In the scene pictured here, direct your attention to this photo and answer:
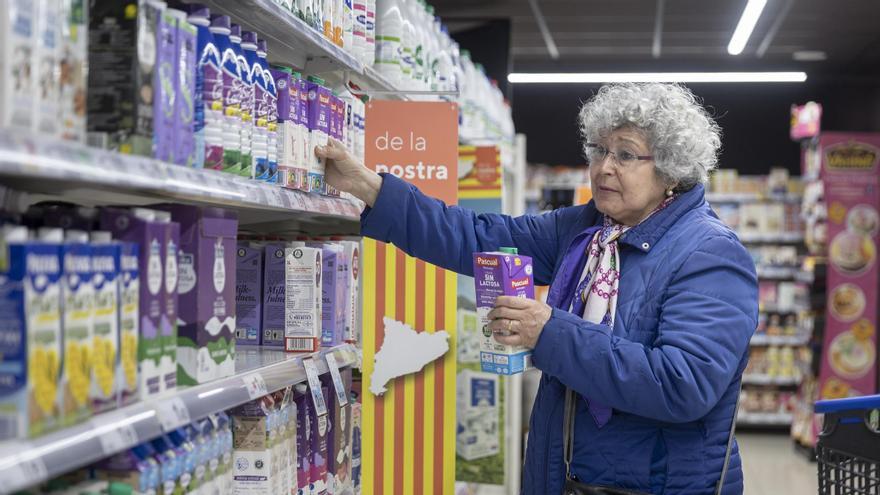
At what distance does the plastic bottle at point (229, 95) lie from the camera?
193 centimetres

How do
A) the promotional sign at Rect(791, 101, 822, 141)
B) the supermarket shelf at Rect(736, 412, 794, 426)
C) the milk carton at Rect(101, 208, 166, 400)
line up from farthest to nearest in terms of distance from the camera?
1. the supermarket shelf at Rect(736, 412, 794, 426)
2. the promotional sign at Rect(791, 101, 822, 141)
3. the milk carton at Rect(101, 208, 166, 400)

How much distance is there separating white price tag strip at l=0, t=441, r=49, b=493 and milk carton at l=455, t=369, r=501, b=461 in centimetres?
374

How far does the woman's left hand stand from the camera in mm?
2332

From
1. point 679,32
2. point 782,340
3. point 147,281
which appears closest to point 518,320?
point 147,281

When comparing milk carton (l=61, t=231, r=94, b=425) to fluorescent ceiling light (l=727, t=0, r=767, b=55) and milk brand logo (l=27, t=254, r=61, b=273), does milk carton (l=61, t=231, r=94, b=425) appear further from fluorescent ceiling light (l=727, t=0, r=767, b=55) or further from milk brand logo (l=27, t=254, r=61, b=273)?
fluorescent ceiling light (l=727, t=0, r=767, b=55)

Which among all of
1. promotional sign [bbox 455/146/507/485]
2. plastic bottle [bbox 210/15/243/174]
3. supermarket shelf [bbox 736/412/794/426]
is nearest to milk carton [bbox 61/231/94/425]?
plastic bottle [bbox 210/15/243/174]

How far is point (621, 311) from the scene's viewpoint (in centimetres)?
248

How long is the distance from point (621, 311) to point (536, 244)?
0.57m

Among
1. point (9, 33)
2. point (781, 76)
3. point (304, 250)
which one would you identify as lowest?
point (304, 250)

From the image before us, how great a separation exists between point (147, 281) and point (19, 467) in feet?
1.57

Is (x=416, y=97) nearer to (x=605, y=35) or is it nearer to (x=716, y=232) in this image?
(x=716, y=232)

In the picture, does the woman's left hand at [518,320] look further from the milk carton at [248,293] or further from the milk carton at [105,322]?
the milk carton at [105,322]

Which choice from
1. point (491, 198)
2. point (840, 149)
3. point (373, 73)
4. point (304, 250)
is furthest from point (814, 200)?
point (304, 250)

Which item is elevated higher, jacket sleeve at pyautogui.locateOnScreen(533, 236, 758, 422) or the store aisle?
jacket sleeve at pyautogui.locateOnScreen(533, 236, 758, 422)
